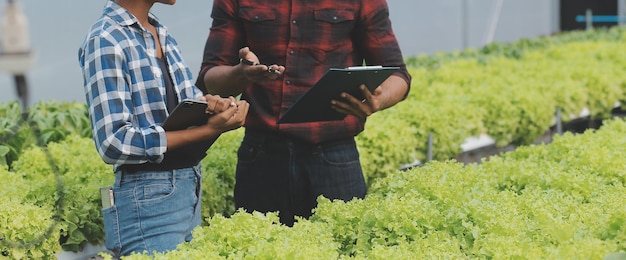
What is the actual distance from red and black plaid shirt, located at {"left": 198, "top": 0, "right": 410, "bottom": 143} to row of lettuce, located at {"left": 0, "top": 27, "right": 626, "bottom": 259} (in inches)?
22.0

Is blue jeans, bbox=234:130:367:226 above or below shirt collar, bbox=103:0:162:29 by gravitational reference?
below

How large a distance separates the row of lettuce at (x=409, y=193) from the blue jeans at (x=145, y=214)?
17 cm

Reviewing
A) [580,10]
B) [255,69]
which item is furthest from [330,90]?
[580,10]

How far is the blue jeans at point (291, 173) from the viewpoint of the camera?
14.1 feet

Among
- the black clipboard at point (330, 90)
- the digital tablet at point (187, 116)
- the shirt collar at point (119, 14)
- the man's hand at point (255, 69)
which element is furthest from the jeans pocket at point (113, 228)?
the black clipboard at point (330, 90)

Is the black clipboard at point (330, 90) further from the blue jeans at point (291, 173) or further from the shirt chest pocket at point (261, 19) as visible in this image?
the shirt chest pocket at point (261, 19)

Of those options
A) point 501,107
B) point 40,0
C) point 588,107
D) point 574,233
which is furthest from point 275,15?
point 588,107

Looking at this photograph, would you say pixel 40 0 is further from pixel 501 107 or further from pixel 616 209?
pixel 616 209

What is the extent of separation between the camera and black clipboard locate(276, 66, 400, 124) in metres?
3.81

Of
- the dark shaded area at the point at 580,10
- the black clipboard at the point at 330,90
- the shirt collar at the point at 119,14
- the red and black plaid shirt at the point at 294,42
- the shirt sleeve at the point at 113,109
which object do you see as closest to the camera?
the shirt sleeve at the point at 113,109

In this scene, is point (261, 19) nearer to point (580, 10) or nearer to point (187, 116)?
point (187, 116)

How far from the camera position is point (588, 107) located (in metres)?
9.58

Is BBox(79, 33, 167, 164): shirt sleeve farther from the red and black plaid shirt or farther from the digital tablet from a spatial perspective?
the red and black plaid shirt

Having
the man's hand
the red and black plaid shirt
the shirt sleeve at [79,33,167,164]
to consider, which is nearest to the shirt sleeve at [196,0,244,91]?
the red and black plaid shirt
